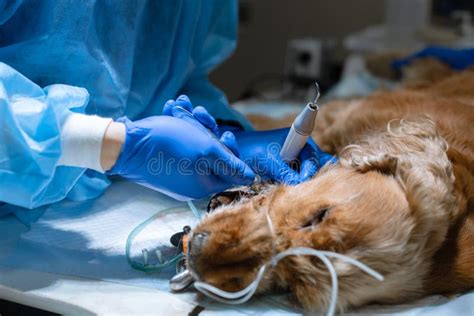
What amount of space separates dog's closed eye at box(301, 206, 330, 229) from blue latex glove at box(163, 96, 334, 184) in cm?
18

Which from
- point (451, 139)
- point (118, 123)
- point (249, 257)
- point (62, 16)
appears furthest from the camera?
point (451, 139)

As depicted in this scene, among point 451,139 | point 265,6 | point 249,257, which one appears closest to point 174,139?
point 249,257

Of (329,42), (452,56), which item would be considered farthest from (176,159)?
(329,42)

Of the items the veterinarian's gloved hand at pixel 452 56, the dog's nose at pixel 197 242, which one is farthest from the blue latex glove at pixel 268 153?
the veterinarian's gloved hand at pixel 452 56

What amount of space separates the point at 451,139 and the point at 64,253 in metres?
0.99

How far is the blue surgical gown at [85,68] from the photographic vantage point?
0.99 meters

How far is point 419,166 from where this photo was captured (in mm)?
1065

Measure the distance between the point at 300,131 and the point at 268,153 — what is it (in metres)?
0.09

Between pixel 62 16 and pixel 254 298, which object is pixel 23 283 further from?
pixel 62 16

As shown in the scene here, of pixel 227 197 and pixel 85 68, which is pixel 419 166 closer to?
pixel 227 197

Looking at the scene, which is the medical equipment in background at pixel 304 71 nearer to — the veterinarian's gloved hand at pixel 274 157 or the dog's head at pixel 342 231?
the veterinarian's gloved hand at pixel 274 157

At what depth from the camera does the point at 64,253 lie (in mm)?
1121

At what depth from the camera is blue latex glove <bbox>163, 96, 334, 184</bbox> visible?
1.17 metres

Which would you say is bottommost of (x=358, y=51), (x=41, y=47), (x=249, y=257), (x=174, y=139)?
(x=358, y=51)
